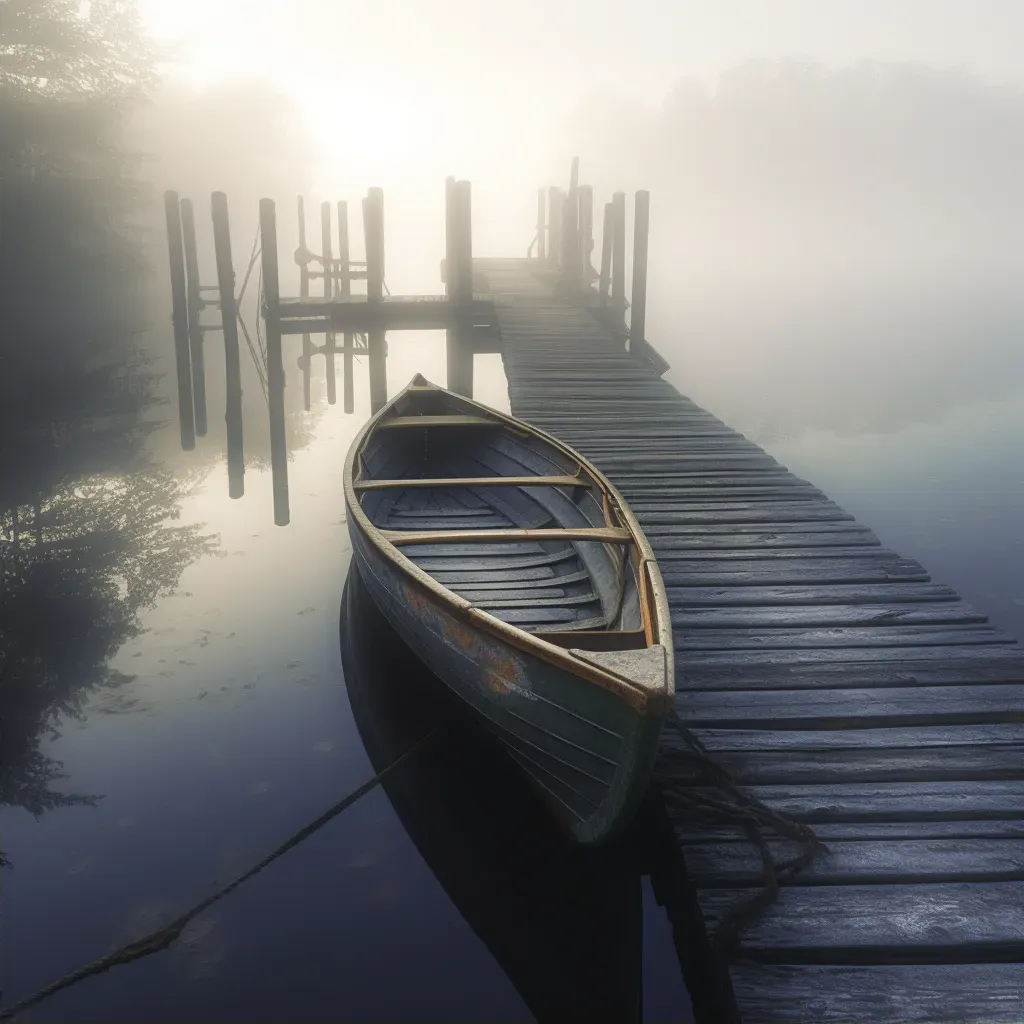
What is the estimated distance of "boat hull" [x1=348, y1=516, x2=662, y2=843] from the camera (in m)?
3.73

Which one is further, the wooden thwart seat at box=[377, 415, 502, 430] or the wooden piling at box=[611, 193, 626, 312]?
the wooden piling at box=[611, 193, 626, 312]

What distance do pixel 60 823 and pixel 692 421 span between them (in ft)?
24.5

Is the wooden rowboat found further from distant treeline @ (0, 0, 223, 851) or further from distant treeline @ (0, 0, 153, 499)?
distant treeline @ (0, 0, 153, 499)

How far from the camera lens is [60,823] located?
5273 millimetres

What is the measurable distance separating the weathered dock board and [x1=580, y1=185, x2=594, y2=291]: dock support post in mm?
13742

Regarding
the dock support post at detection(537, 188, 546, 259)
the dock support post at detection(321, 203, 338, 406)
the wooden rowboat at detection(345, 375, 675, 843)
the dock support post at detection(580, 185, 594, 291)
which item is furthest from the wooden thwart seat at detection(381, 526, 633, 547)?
the dock support post at detection(537, 188, 546, 259)

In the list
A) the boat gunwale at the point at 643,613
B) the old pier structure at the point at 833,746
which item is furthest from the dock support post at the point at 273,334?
the boat gunwale at the point at 643,613

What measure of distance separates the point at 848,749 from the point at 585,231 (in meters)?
18.4

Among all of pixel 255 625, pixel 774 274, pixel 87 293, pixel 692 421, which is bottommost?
pixel 774 274

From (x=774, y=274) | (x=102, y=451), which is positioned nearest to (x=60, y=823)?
(x=102, y=451)

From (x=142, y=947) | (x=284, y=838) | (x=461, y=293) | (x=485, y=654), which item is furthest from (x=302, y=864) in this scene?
(x=461, y=293)

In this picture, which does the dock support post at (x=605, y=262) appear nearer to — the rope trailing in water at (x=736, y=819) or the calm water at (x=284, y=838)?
the calm water at (x=284, y=838)

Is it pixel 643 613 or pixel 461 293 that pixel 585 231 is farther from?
pixel 643 613

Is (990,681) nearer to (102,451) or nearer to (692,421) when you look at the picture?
(692,421)
